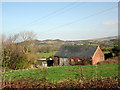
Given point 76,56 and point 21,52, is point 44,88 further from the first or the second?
point 76,56

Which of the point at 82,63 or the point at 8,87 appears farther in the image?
the point at 82,63

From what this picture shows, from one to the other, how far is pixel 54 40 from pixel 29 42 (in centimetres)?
173

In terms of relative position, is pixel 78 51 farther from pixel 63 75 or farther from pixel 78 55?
pixel 63 75

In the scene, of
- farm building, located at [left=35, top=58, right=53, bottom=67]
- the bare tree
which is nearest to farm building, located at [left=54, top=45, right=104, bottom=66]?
farm building, located at [left=35, top=58, right=53, bottom=67]

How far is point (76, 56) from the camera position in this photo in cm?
1339

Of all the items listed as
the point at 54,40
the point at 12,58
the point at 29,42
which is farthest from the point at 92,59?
the point at 12,58

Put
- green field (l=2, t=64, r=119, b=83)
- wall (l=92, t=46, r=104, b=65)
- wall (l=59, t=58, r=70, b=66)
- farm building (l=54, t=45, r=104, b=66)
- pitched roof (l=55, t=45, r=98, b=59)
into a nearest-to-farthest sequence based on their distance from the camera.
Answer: green field (l=2, t=64, r=119, b=83)
wall (l=92, t=46, r=104, b=65)
farm building (l=54, t=45, r=104, b=66)
pitched roof (l=55, t=45, r=98, b=59)
wall (l=59, t=58, r=70, b=66)

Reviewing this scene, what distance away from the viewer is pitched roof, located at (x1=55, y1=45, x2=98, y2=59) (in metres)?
13.1

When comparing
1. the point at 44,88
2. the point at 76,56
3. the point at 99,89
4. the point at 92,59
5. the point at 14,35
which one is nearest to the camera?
the point at 99,89

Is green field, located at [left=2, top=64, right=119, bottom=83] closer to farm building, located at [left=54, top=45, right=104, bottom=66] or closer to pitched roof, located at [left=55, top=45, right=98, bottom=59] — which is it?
farm building, located at [left=54, top=45, right=104, bottom=66]

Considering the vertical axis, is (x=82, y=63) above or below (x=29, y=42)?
below

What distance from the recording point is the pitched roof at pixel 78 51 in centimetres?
1313

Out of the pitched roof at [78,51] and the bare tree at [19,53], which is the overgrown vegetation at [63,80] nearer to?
the bare tree at [19,53]

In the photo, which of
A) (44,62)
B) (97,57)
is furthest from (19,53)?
(97,57)
